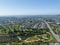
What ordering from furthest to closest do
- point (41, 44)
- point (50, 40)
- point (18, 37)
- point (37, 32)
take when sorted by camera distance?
1. point (37, 32)
2. point (18, 37)
3. point (50, 40)
4. point (41, 44)

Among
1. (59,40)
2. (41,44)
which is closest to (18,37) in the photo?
(41,44)

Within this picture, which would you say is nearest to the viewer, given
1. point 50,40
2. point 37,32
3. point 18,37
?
point 50,40

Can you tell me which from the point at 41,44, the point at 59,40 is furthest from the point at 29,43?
the point at 59,40

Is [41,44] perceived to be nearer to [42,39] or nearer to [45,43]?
[45,43]

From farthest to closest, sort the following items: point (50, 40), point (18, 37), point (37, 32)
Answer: point (37, 32)
point (18, 37)
point (50, 40)

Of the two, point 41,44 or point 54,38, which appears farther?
point 54,38

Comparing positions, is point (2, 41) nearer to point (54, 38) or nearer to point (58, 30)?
point (54, 38)

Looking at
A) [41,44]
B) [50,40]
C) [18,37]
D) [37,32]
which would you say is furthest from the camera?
[37,32]

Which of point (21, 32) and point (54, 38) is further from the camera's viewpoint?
point (21, 32)

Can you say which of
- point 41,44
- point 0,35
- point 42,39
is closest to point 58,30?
point 42,39
